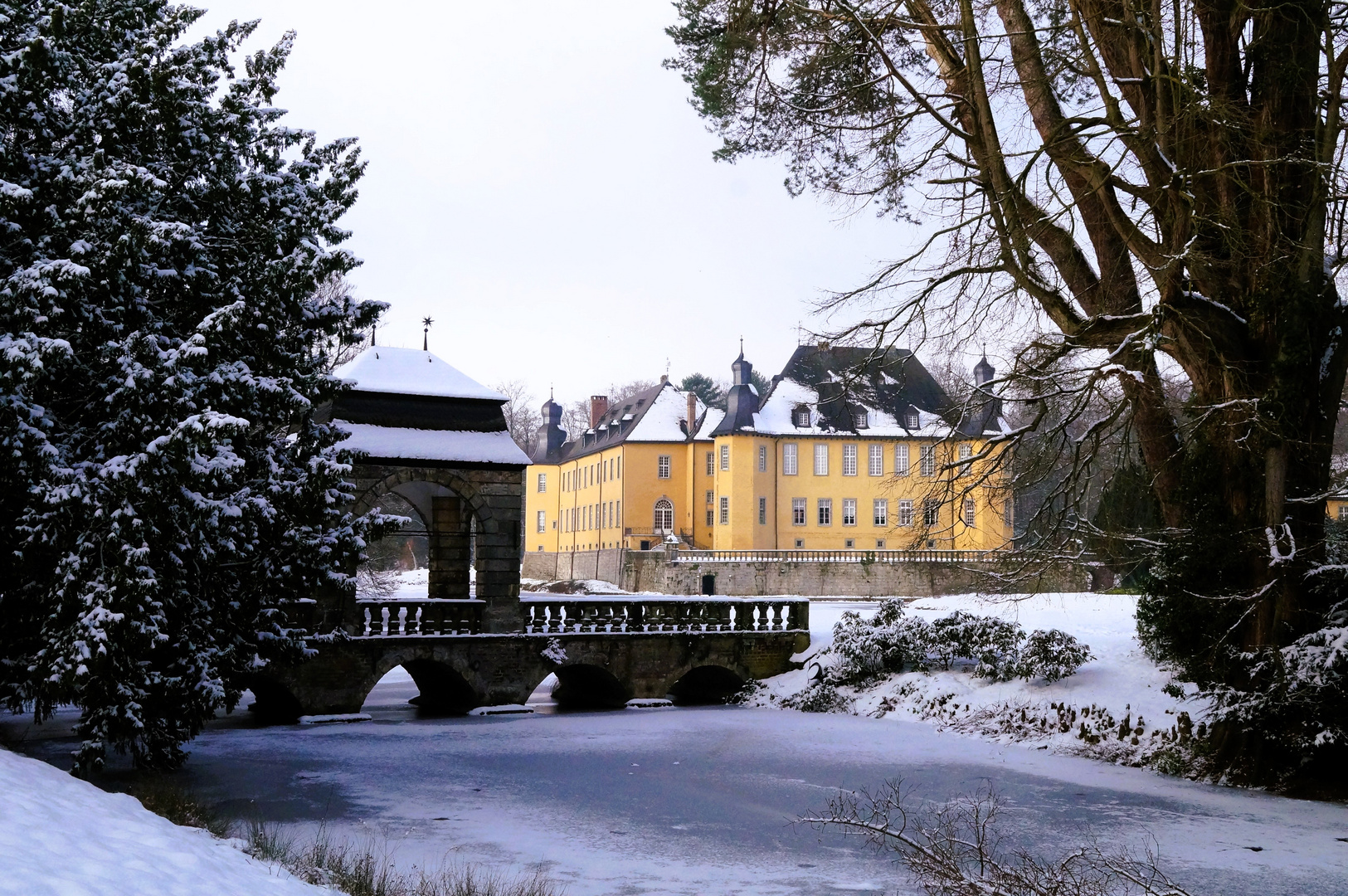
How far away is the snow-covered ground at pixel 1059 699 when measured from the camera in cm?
1452

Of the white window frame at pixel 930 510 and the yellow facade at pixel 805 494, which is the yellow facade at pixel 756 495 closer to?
the yellow facade at pixel 805 494

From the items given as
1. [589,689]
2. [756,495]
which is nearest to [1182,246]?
[589,689]

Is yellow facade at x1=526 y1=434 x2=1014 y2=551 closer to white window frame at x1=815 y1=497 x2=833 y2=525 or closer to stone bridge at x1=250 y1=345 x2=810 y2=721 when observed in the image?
white window frame at x1=815 y1=497 x2=833 y2=525

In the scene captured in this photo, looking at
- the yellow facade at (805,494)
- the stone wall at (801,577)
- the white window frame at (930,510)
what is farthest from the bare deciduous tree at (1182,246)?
the yellow facade at (805,494)

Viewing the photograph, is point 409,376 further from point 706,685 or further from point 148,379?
point 148,379

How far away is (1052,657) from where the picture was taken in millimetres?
16656

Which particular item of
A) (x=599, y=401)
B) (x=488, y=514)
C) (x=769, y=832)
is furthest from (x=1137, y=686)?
(x=599, y=401)

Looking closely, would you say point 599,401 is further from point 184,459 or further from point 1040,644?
point 184,459

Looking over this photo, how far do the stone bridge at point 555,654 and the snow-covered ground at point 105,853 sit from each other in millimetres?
10445

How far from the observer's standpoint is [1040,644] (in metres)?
16.9

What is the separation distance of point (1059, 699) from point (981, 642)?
2532 millimetres

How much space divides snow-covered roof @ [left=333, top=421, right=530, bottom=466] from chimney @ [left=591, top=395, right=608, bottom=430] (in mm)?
43695

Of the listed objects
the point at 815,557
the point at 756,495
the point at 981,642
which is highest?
the point at 756,495

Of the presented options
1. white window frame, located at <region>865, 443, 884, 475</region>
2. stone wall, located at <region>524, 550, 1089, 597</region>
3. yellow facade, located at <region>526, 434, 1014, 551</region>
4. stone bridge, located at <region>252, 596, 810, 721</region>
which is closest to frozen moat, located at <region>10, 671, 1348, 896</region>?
stone bridge, located at <region>252, 596, 810, 721</region>
